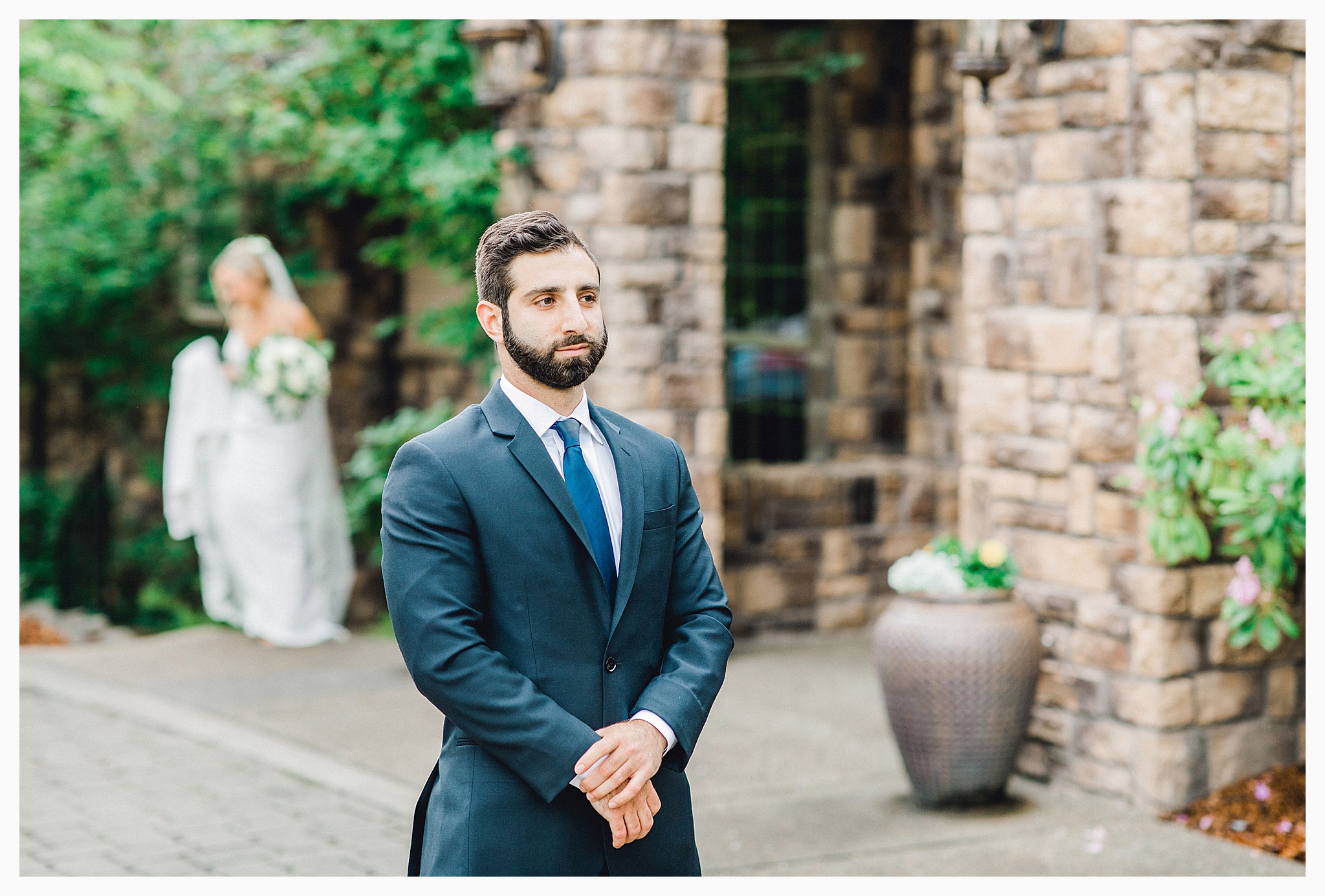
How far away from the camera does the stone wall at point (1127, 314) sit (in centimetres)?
501

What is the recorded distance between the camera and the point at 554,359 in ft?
8.18

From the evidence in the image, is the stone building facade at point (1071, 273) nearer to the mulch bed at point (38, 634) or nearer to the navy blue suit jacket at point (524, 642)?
the navy blue suit jacket at point (524, 642)

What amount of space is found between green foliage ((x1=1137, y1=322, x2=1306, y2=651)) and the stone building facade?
152 mm

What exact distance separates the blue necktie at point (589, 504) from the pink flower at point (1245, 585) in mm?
2900

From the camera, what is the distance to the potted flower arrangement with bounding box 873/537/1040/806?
16.5 feet

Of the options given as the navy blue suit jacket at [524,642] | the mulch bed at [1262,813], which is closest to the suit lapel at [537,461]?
the navy blue suit jacket at [524,642]

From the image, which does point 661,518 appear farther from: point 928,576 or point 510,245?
point 928,576

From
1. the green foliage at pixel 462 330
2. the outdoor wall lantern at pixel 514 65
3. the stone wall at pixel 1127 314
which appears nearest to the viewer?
the stone wall at pixel 1127 314

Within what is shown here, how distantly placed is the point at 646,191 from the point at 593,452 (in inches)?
184

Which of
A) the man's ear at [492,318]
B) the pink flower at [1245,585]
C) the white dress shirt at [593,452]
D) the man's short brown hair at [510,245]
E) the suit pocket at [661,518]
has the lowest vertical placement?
the pink flower at [1245,585]

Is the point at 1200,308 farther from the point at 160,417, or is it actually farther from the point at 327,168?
the point at 160,417

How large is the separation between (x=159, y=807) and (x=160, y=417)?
7164 millimetres

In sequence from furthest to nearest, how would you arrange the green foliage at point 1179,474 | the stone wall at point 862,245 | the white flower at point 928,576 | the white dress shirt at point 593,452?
the stone wall at point 862,245 < the white flower at point 928,576 < the green foliage at point 1179,474 < the white dress shirt at point 593,452

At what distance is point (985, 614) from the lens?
5.10 m
